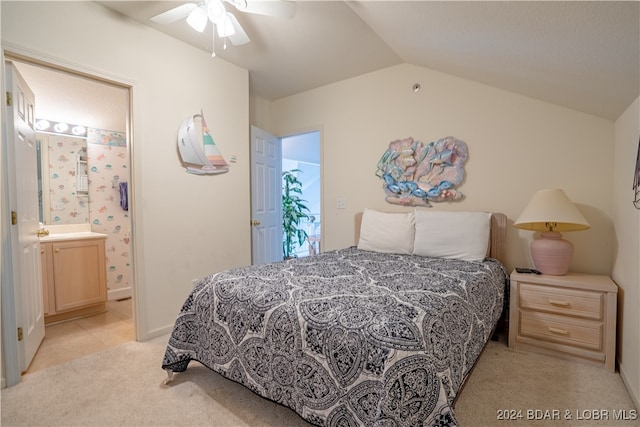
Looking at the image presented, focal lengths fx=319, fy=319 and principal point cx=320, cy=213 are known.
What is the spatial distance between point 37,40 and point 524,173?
366 cm

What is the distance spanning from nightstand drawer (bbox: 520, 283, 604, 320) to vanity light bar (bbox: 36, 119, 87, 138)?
4.69m

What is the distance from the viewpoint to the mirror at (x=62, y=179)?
3.40 meters

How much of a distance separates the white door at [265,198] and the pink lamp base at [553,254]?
8.91ft

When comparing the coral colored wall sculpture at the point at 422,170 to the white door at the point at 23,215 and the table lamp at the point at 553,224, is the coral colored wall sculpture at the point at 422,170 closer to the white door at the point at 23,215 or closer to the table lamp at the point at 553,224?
the table lamp at the point at 553,224

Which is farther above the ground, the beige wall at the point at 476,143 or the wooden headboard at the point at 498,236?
the beige wall at the point at 476,143

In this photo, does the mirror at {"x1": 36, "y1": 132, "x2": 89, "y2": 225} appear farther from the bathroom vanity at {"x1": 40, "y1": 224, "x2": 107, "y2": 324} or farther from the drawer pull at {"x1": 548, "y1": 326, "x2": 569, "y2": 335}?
the drawer pull at {"x1": 548, "y1": 326, "x2": 569, "y2": 335}

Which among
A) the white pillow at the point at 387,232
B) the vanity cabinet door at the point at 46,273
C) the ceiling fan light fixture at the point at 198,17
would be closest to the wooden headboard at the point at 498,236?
the white pillow at the point at 387,232

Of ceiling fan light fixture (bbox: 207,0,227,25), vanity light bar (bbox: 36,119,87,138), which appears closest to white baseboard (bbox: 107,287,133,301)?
vanity light bar (bbox: 36,119,87,138)

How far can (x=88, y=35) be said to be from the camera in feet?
7.41

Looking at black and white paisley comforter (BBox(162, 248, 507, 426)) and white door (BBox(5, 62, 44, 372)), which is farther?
white door (BBox(5, 62, 44, 372))

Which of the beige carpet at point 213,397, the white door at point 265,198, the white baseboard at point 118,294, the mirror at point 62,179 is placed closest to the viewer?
the beige carpet at point 213,397

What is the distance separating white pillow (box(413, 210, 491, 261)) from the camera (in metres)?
2.56

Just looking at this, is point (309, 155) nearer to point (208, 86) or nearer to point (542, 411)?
point (208, 86)

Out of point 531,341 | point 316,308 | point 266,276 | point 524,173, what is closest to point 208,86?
point 266,276
